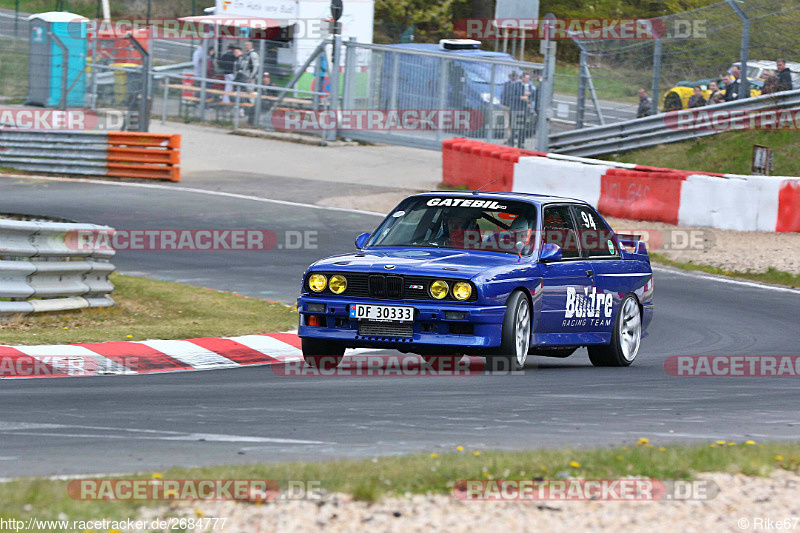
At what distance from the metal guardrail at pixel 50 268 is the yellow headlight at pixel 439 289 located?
3.99 meters

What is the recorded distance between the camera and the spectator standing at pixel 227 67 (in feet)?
103

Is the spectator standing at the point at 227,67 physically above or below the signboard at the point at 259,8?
below

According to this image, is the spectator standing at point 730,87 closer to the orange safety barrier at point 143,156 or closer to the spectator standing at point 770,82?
the spectator standing at point 770,82

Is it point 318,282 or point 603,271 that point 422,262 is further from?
point 603,271

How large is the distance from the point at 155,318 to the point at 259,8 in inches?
942

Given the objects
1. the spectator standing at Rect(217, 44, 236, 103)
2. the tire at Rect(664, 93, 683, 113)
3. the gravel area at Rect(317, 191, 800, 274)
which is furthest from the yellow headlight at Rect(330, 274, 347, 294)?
the spectator standing at Rect(217, 44, 236, 103)

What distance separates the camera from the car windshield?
960cm

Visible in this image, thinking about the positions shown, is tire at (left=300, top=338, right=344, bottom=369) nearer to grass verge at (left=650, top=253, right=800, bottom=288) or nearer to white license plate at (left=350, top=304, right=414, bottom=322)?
white license plate at (left=350, top=304, right=414, bottom=322)

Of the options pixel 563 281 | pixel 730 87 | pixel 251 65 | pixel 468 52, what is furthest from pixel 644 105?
pixel 563 281

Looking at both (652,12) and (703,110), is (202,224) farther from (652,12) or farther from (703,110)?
(652,12)

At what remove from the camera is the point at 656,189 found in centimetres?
1989

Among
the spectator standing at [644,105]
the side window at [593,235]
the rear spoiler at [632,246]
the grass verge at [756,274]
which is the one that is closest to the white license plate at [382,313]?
the side window at [593,235]

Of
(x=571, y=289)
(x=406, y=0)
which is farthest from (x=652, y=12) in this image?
(x=571, y=289)

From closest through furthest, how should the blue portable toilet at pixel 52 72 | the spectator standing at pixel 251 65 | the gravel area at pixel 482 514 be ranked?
the gravel area at pixel 482 514
the blue portable toilet at pixel 52 72
the spectator standing at pixel 251 65
